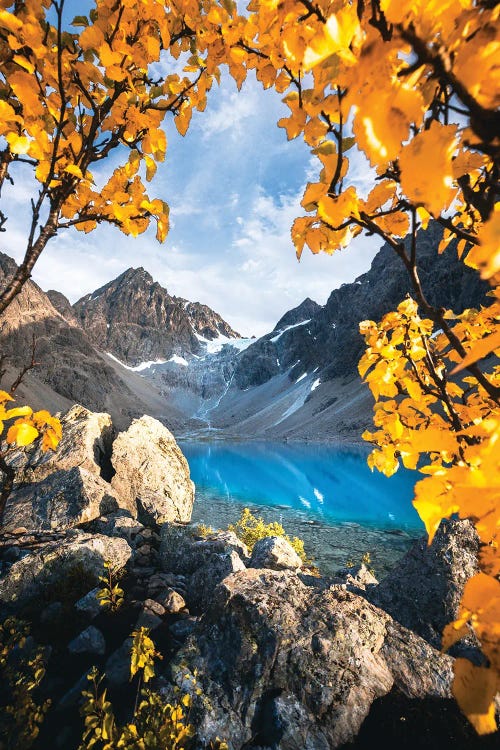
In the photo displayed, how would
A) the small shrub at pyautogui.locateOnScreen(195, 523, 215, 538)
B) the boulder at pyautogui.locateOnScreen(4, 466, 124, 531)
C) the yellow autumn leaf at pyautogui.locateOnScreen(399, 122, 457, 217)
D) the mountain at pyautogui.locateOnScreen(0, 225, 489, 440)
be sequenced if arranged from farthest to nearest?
1. the mountain at pyautogui.locateOnScreen(0, 225, 489, 440)
2. the small shrub at pyautogui.locateOnScreen(195, 523, 215, 538)
3. the boulder at pyautogui.locateOnScreen(4, 466, 124, 531)
4. the yellow autumn leaf at pyautogui.locateOnScreen(399, 122, 457, 217)

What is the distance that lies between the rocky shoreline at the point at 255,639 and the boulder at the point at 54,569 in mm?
20

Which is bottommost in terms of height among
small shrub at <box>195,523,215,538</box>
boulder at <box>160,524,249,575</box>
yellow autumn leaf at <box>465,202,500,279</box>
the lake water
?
the lake water

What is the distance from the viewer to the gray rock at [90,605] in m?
5.11

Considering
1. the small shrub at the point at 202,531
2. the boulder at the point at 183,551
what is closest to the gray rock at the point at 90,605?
the boulder at the point at 183,551

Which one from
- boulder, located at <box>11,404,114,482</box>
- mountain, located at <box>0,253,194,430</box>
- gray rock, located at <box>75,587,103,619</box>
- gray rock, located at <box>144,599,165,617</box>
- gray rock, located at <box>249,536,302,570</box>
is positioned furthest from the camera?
mountain, located at <box>0,253,194,430</box>

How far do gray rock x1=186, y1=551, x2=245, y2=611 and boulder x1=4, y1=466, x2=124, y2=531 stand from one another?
4119mm

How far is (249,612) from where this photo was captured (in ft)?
12.6

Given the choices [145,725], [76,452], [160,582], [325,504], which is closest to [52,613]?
[160,582]

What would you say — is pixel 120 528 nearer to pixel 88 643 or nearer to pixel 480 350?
pixel 88 643

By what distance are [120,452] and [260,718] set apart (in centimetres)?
1087

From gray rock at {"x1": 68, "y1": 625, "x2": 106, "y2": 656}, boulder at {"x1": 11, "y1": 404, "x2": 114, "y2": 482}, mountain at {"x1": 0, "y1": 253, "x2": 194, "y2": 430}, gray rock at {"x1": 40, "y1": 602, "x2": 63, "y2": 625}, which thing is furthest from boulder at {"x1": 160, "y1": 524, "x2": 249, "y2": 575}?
mountain at {"x1": 0, "y1": 253, "x2": 194, "y2": 430}

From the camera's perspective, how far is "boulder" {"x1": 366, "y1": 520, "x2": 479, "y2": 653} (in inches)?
196

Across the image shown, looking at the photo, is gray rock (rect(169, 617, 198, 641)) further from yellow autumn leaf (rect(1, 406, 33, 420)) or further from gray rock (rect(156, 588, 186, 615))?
yellow autumn leaf (rect(1, 406, 33, 420))

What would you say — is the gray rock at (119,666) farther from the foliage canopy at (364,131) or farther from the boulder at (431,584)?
the foliage canopy at (364,131)
